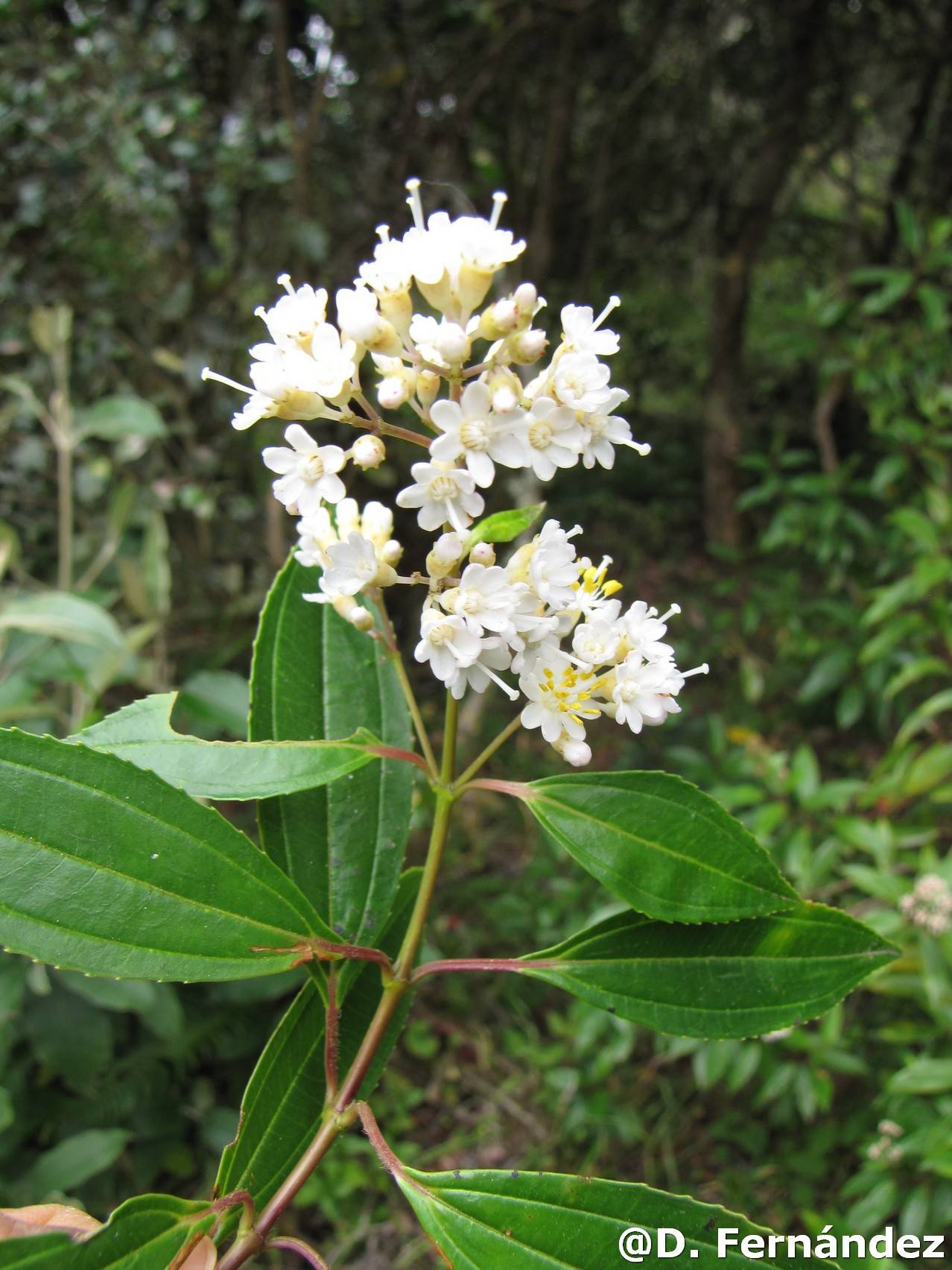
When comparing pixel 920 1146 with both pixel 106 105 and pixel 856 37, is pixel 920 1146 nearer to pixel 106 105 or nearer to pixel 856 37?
A: pixel 106 105

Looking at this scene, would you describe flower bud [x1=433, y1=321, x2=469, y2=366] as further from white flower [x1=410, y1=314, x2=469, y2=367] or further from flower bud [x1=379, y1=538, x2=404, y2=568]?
flower bud [x1=379, y1=538, x2=404, y2=568]

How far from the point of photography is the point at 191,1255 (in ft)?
2.06

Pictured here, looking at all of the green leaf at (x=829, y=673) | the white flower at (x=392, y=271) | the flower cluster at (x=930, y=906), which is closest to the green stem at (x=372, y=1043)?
the white flower at (x=392, y=271)

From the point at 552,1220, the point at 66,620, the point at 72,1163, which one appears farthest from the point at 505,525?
the point at 72,1163

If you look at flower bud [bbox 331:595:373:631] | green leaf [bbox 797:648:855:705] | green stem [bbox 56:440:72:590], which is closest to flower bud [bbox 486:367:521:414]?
flower bud [bbox 331:595:373:631]

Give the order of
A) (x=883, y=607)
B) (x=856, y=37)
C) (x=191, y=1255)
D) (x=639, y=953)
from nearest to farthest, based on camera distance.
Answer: (x=191, y=1255), (x=639, y=953), (x=883, y=607), (x=856, y=37)

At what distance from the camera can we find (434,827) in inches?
27.4

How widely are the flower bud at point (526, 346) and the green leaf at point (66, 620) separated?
1059 mm

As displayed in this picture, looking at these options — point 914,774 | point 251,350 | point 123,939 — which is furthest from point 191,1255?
point 914,774

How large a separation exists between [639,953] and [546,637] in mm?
285

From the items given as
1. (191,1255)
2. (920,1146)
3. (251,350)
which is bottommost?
(920,1146)

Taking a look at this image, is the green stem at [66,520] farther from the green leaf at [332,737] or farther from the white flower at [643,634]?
the white flower at [643,634]

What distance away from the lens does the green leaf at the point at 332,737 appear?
2.64 ft

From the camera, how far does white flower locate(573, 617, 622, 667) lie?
2.33ft
